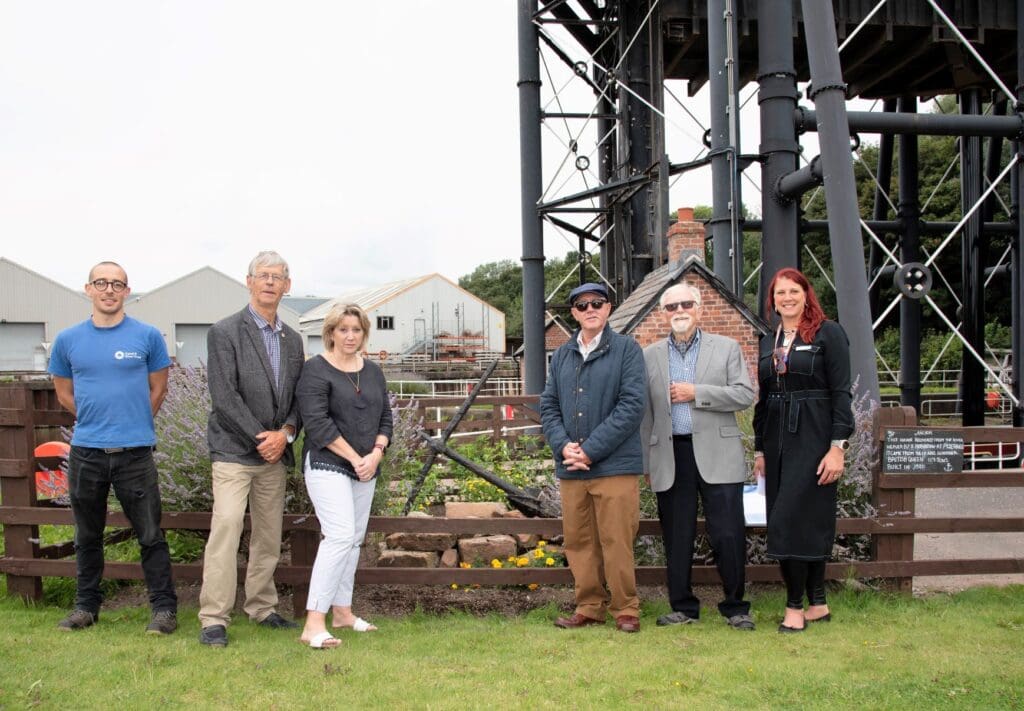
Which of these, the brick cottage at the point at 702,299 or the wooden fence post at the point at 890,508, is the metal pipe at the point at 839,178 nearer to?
the brick cottage at the point at 702,299

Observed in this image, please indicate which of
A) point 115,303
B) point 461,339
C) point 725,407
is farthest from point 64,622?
point 461,339

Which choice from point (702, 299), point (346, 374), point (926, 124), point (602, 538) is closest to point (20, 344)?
point (702, 299)

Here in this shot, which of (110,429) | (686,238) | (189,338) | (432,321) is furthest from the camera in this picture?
(432,321)

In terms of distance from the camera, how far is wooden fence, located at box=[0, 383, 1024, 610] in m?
4.78

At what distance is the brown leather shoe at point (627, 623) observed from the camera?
14.0 feet

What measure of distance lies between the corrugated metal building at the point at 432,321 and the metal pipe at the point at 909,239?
1664 inches

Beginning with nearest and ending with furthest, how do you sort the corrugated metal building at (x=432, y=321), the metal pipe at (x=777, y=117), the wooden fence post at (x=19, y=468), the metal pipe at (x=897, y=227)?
the wooden fence post at (x=19, y=468), the metal pipe at (x=777, y=117), the metal pipe at (x=897, y=227), the corrugated metal building at (x=432, y=321)

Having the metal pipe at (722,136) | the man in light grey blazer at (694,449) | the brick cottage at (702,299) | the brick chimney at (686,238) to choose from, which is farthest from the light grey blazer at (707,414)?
the metal pipe at (722,136)

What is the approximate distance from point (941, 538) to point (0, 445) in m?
7.40

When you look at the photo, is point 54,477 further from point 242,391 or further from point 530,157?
point 530,157

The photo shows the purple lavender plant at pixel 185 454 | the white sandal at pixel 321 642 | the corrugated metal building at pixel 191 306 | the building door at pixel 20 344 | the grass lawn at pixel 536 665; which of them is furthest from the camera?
the corrugated metal building at pixel 191 306

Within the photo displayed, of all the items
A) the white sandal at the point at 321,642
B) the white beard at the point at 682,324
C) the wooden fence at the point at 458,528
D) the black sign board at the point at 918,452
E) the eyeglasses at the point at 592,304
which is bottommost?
the white sandal at the point at 321,642

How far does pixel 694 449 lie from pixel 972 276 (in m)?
12.6

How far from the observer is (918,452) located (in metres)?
4.87
